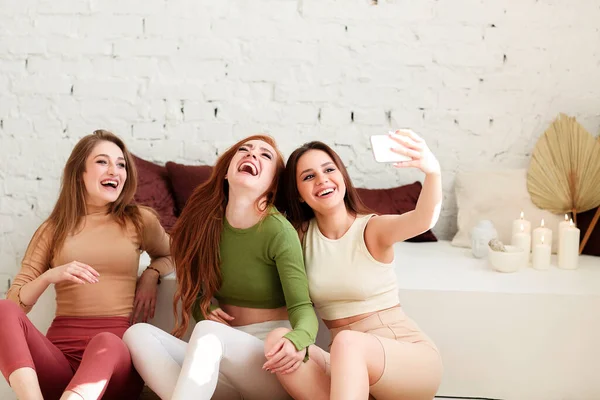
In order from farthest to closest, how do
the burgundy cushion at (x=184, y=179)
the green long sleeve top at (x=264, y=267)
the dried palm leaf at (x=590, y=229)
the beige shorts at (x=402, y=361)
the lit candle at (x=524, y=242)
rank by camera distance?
the burgundy cushion at (x=184, y=179)
the dried palm leaf at (x=590, y=229)
the lit candle at (x=524, y=242)
the green long sleeve top at (x=264, y=267)
the beige shorts at (x=402, y=361)

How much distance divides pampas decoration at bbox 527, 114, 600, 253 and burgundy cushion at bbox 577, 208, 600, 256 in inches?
1.3

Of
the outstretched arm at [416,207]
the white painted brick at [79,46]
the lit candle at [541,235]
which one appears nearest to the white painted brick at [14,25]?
the white painted brick at [79,46]

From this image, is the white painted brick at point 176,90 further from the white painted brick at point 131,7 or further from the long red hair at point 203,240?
the long red hair at point 203,240

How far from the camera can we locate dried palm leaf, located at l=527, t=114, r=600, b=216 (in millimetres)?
2789

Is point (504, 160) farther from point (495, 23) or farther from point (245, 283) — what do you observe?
point (245, 283)

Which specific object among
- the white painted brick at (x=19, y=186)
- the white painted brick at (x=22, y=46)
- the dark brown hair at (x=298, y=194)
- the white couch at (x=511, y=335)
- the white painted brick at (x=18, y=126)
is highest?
the white painted brick at (x=22, y=46)

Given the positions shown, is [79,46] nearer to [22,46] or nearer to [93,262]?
[22,46]

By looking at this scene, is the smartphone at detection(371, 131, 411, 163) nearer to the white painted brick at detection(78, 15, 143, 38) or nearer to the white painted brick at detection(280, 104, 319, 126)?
the white painted brick at detection(280, 104, 319, 126)

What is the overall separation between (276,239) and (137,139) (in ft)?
4.71

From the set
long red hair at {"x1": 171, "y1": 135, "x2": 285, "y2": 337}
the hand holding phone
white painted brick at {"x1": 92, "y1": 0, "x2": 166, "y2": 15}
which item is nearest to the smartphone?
the hand holding phone

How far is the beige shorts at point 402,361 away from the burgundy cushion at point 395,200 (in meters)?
1.04

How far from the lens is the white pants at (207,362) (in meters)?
1.71

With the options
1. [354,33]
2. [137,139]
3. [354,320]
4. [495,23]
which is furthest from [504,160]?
[137,139]

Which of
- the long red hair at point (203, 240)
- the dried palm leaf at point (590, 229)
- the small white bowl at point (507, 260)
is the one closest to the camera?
the long red hair at point (203, 240)
